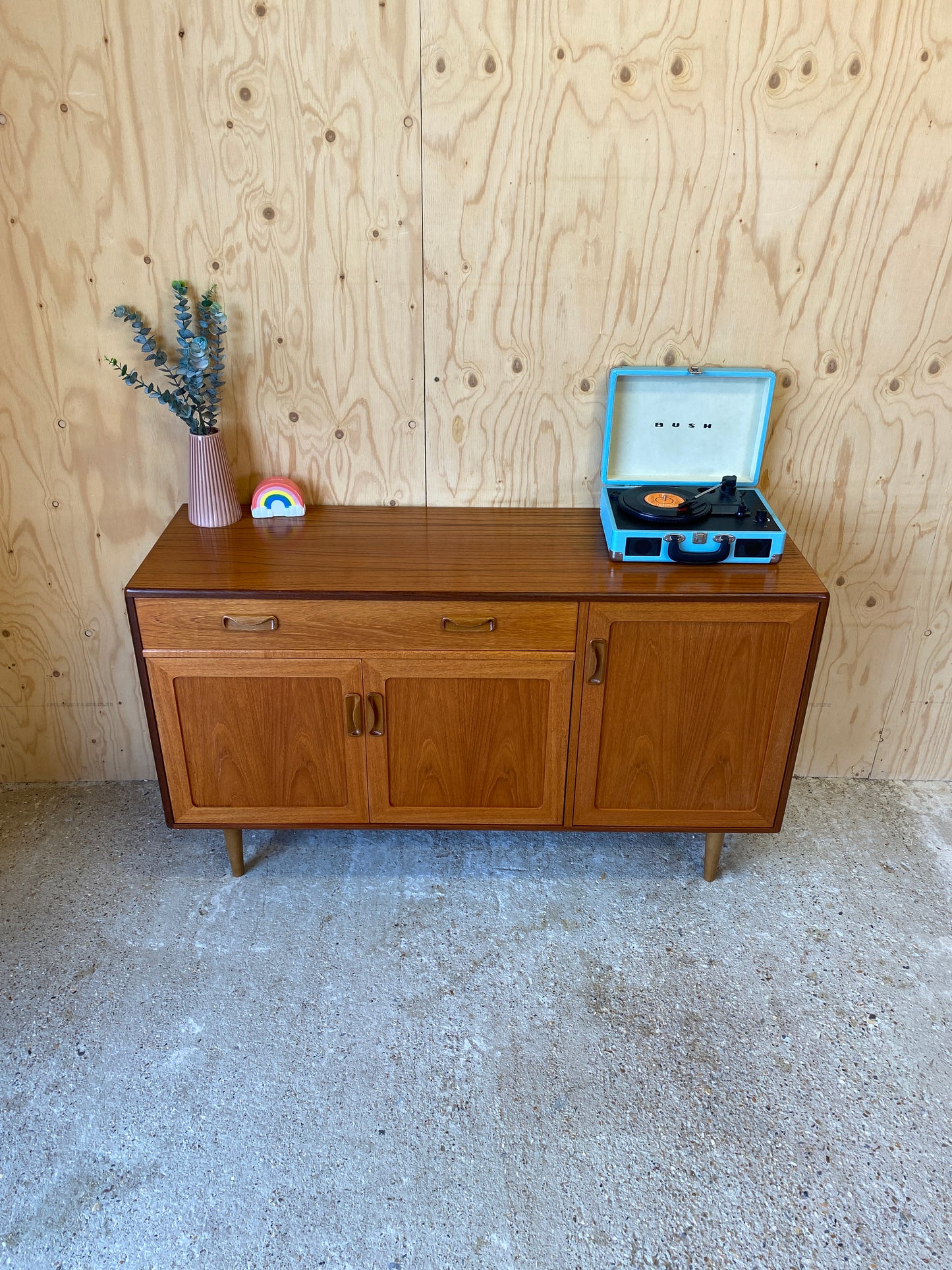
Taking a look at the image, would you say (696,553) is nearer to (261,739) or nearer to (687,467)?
(687,467)

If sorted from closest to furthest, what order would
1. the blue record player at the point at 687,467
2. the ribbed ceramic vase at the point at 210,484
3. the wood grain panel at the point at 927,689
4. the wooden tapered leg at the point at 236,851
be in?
the blue record player at the point at 687,467 → the ribbed ceramic vase at the point at 210,484 → the wooden tapered leg at the point at 236,851 → the wood grain panel at the point at 927,689

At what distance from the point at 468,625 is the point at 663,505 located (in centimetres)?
49

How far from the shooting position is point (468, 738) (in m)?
1.82

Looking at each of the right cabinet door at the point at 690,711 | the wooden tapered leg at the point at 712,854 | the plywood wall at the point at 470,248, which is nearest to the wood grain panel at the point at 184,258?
the plywood wall at the point at 470,248

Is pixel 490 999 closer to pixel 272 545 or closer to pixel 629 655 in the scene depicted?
pixel 629 655

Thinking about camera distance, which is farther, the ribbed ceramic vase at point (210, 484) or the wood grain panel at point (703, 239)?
the ribbed ceramic vase at point (210, 484)

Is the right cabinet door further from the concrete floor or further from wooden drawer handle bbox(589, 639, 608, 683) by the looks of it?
the concrete floor

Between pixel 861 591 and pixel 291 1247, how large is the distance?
1.80 m

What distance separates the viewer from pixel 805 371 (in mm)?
1887

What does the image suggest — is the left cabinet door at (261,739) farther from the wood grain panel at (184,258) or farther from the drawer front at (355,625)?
the wood grain panel at (184,258)

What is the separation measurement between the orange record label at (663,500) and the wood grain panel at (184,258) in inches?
21.2

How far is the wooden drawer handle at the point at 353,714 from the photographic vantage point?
176 centimetres

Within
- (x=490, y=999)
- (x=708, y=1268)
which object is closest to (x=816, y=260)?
(x=490, y=999)

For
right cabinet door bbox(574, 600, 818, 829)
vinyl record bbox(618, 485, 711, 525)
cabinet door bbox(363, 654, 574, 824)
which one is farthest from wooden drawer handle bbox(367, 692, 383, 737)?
vinyl record bbox(618, 485, 711, 525)
